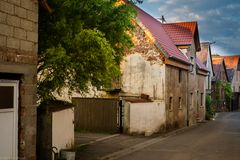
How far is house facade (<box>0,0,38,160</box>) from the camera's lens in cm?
981

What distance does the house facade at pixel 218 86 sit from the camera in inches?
2405

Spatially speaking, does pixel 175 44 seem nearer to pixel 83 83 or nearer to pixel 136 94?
pixel 136 94

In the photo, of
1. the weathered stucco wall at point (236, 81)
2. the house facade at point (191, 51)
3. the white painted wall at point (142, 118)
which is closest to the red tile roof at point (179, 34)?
the house facade at point (191, 51)

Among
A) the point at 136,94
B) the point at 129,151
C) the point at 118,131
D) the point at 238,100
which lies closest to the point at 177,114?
the point at 136,94

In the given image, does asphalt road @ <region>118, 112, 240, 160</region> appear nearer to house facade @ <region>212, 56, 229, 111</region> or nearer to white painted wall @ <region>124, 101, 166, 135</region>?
white painted wall @ <region>124, 101, 166, 135</region>

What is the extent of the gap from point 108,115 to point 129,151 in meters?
6.71

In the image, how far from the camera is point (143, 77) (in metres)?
26.8

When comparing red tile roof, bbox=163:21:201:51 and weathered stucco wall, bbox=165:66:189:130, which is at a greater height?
red tile roof, bbox=163:21:201:51

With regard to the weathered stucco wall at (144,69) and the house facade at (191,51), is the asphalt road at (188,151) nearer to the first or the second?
the weathered stucco wall at (144,69)

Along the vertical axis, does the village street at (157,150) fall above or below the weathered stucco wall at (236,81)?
below

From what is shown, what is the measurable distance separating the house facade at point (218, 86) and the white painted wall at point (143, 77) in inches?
A: 1342

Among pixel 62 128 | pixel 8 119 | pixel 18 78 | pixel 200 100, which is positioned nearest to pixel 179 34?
pixel 200 100

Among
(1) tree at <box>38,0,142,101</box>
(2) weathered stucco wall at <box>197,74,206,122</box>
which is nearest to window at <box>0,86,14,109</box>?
(1) tree at <box>38,0,142,101</box>

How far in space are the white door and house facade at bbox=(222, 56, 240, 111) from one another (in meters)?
67.3
